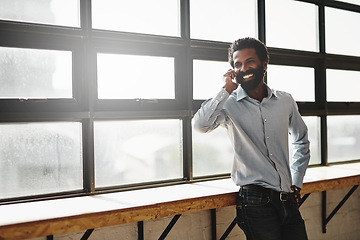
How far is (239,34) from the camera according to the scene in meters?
3.36

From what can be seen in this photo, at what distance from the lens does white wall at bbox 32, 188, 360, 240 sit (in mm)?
2621

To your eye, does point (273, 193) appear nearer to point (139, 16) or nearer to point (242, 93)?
→ point (242, 93)

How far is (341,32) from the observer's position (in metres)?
4.02

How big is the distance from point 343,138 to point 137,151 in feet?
7.74

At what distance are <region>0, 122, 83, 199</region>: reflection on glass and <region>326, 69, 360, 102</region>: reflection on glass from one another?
2651mm

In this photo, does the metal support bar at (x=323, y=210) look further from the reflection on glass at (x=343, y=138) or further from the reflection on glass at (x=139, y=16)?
the reflection on glass at (x=139, y=16)

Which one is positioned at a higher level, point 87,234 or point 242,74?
point 242,74

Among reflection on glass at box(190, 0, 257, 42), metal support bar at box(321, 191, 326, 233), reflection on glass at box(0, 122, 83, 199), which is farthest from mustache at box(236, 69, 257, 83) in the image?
metal support bar at box(321, 191, 326, 233)

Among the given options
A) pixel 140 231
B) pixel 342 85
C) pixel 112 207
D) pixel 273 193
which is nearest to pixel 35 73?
pixel 112 207

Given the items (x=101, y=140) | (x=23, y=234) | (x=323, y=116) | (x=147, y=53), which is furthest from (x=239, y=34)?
(x=23, y=234)

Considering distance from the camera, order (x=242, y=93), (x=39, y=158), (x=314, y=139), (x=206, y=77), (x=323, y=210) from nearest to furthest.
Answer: (x=242, y=93)
(x=39, y=158)
(x=206, y=77)
(x=323, y=210)
(x=314, y=139)

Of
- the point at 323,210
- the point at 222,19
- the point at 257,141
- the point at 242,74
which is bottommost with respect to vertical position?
the point at 323,210

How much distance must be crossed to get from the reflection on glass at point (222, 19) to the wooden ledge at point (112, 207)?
126cm

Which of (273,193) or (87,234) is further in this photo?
(87,234)
